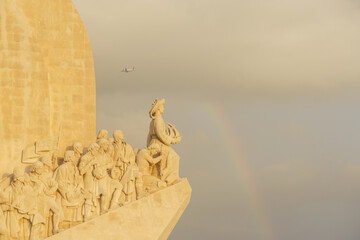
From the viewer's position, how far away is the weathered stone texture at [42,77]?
21.8 metres

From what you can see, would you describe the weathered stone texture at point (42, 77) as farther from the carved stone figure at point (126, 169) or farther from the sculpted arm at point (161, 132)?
the sculpted arm at point (161, 132)

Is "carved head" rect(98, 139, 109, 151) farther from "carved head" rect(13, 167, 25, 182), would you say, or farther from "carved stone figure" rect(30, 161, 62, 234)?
"carved head" rect(13, 167, 25, 182)

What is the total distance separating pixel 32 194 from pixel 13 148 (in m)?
1.36

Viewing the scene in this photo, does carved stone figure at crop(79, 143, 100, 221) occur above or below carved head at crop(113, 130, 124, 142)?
below

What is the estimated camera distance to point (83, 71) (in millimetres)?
23141

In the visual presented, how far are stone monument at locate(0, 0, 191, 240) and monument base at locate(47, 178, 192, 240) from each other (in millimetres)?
21

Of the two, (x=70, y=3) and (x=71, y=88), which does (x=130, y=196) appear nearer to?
(x=71, y=88)

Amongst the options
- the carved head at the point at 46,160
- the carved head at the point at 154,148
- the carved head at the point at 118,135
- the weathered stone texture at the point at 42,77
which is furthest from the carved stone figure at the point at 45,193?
the carved head at the point at 154,148

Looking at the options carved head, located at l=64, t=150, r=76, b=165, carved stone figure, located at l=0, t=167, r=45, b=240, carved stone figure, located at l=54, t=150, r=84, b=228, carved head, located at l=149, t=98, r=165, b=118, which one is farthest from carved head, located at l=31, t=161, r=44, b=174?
carved head, located at l=149, t=98, r=165, b=118

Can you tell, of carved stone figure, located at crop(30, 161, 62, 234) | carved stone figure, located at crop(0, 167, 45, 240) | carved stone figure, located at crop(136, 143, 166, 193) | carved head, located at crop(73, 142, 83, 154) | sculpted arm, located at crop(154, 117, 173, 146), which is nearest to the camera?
carved stone figure, located at crop(0, 167, 45, 240)

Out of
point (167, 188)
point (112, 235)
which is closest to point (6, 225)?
point (112, 235)

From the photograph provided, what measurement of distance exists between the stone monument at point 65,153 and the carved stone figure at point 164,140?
22 mm

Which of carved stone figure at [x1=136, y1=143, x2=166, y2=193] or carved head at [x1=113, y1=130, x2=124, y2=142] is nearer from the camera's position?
carved head at [x1=113, y1=130, x2=124, y2=142]

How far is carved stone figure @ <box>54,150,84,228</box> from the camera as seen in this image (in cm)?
2128
